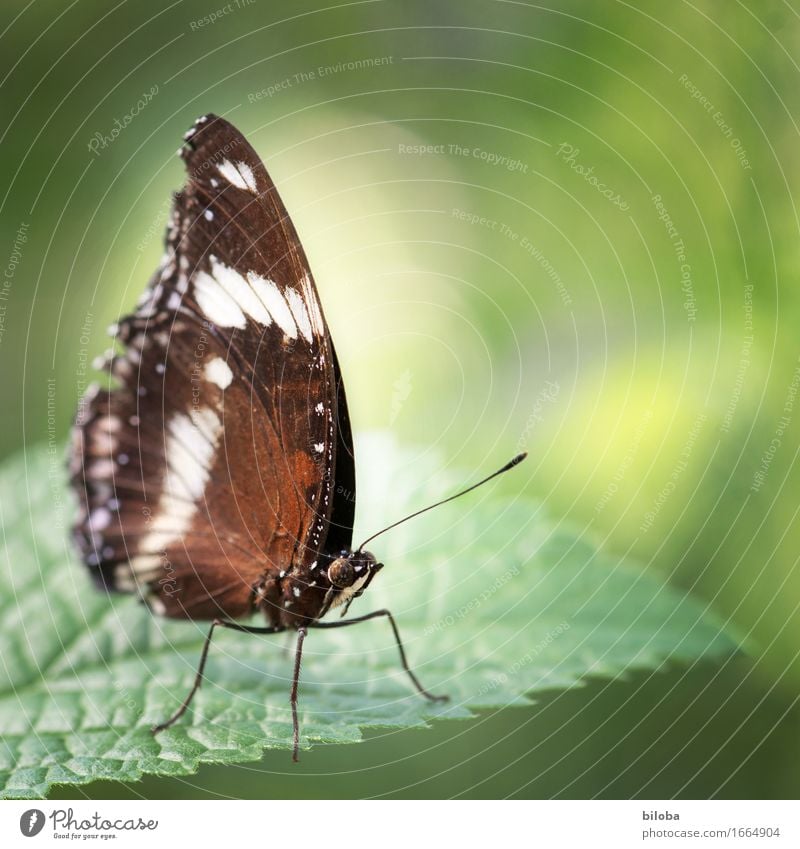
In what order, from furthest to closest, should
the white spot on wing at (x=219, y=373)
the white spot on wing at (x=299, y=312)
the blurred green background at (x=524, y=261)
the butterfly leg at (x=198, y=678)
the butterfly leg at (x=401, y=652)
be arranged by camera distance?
the blurred green background at (x=524, y=261) < the white spot on wing at (x=219, y=373) < the butterfly leg at (x=401, y=652) < the butterfly leg at (x=198, y=678) < the white spot on wing at (x=299, y=312)

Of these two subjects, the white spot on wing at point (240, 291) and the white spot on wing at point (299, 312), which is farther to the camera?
the white spot on wing at point (240, 291)

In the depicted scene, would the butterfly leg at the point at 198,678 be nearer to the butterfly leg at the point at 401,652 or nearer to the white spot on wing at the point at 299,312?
the butterfly leg at the point at 401,652

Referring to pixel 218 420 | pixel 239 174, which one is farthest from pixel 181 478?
pixel 239 174

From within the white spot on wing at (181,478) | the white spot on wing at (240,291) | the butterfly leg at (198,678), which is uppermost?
the white spot on wing at (240,291)

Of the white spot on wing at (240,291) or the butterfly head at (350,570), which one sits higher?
the white spot on wing at (240,291)

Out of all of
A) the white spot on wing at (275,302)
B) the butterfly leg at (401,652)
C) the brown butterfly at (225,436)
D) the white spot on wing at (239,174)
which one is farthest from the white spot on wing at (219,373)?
the butterfly leg at (401,652)

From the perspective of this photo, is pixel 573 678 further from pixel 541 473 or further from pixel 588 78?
pixel 588 78

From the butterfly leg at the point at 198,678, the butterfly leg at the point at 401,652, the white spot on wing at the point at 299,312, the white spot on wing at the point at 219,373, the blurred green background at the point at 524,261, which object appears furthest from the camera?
the blurred green background at the point at 524,261
